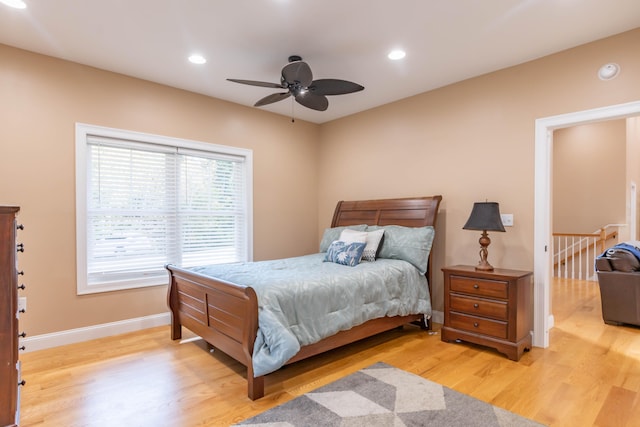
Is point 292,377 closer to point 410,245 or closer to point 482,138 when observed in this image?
point 410,245

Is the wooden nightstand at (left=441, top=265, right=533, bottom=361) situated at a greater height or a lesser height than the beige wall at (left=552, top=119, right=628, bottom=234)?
lesser

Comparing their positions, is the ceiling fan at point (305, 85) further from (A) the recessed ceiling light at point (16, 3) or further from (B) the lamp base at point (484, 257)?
(B) the lamp base at point (484, 257)

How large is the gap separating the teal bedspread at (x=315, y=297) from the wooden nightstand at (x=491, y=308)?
1.19 feet

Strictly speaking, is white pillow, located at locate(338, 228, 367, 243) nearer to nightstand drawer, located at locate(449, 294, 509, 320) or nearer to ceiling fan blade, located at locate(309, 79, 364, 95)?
nightstand drawer, located at locate(449, 294, 509, 320)

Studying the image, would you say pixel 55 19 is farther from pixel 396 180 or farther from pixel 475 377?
pixel 475 377

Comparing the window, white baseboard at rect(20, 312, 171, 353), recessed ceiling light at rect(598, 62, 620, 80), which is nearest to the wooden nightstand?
recessed ceiling light at rect(598, 62, 620, 80)

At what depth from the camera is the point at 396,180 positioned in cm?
447

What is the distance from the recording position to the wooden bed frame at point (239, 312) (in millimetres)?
2350

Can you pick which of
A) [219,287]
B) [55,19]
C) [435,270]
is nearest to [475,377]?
[435,270]

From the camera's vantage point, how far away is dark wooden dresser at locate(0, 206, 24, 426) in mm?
1378

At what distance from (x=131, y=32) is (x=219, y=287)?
2.17 m

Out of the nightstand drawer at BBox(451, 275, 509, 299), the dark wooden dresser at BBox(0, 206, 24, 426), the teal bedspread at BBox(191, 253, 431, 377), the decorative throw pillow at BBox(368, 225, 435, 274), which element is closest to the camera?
the dark wooden dresser at BBox(0, 206, 24, 426)

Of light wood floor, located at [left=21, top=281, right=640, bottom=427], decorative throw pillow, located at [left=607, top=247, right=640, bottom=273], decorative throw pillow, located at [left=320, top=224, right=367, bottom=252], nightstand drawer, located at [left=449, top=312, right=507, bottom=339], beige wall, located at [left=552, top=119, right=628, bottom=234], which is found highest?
beige wall, located at [left=552, top=119, right=628, bottom=234]

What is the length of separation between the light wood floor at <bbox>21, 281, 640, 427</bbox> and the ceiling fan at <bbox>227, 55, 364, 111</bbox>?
7.57ft
